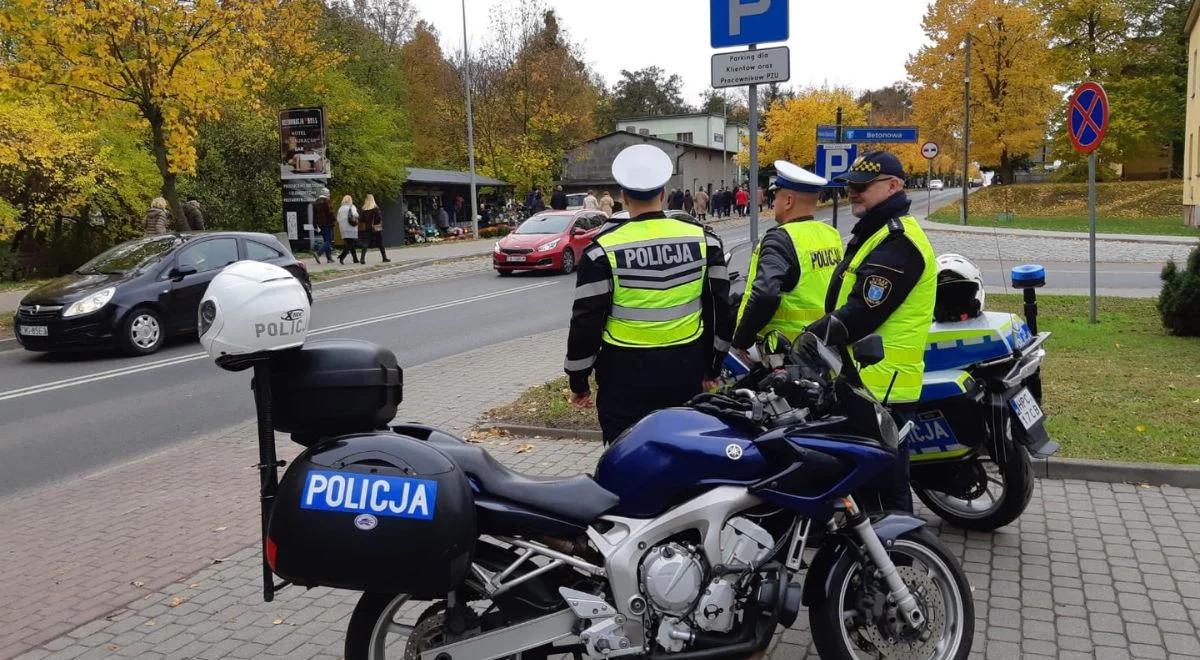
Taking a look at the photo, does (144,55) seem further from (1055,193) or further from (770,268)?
(1055,193)

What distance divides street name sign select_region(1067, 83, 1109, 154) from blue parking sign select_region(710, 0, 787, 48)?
6.03 m

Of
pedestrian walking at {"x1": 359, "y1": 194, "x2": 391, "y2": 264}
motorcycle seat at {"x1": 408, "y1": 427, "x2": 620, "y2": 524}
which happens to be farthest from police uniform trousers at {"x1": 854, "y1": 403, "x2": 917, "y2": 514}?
pedestrian walking at {"x1": 359, "y1": 194, "x2": 391, "y2": 264}

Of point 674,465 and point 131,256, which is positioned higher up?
point 131,256

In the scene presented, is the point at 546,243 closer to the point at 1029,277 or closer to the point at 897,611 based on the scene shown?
the point at 1029,277

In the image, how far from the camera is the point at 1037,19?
161 ft

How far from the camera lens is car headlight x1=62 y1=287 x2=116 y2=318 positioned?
1176 cm

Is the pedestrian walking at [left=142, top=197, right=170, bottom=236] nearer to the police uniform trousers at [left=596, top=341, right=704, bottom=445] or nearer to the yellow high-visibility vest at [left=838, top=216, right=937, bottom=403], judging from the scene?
the police uniform trousers at [left=596, top=341, right=704, bottom=445]

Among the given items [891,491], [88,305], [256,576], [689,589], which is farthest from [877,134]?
[689,589]

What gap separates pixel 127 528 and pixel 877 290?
4.58 meters

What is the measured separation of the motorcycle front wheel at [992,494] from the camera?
15.6 ft

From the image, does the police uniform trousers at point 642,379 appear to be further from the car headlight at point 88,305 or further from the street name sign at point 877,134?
the street name sign at point 877,134

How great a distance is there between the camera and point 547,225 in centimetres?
2295

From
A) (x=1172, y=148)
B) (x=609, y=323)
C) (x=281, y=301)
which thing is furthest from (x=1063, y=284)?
(x=1172, y=148)

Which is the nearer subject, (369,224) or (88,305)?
(88,305)
